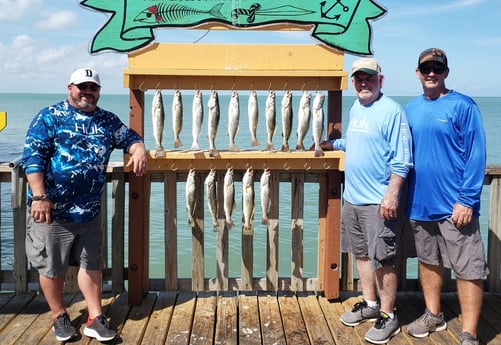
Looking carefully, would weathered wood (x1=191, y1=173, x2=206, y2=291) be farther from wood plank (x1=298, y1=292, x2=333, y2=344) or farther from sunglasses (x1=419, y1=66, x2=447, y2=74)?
sunglasses (x1=419, y1=66, x2=447, y2=74)

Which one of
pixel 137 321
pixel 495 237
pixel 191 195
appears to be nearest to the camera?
pixel 137 321

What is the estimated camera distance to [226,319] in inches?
167

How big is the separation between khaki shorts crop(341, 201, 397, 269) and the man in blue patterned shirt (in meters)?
1.71

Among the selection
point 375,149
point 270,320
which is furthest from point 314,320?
point 375,149

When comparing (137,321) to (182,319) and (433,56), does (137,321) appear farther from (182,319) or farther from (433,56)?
(433,56)

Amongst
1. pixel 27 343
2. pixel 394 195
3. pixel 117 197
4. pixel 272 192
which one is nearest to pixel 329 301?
pixel 272 192

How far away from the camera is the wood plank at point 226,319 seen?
12.8ft

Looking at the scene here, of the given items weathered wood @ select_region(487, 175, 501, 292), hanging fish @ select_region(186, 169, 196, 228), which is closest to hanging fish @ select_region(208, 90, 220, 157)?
hanging fish @ select_region(186, 169, 196, 228)

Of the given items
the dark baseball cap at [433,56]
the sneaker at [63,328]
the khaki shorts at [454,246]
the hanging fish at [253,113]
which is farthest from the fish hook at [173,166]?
the dark baseball cap at [433,56]

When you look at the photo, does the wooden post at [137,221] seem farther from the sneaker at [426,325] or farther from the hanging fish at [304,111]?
the sneaker at [426,325]

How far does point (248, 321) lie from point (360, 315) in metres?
0.88

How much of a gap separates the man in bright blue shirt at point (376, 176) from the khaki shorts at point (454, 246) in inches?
10.4

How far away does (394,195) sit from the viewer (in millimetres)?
3717

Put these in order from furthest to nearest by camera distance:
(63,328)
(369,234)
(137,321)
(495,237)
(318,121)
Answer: (495,237) < (318,121) < (137,321) < (369,234) < (63,328)
